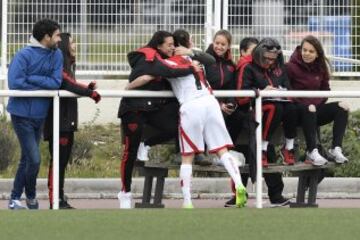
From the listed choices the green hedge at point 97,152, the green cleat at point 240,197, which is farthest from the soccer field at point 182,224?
the green hedge at point 97,152

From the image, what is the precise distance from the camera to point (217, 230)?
421 inches

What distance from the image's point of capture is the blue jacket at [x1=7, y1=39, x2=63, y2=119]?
1272 centimetres

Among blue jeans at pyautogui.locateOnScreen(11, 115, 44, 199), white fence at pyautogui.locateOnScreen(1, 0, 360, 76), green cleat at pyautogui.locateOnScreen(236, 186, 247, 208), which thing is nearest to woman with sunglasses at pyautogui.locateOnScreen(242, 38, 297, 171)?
green cleat at pyautogui.locateOnScreen(236, 186, 247, 208)

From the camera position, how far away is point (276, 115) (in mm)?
13203

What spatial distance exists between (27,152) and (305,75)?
2905 millimetres

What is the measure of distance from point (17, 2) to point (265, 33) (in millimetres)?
3736

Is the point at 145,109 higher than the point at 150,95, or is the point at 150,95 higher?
the point at 150,95

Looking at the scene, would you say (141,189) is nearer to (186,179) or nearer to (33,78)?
(186,179)

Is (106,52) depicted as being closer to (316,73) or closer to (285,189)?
(285,189)

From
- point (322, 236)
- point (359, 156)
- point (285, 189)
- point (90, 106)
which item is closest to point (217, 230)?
point (322, 236)

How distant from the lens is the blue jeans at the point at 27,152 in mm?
12844

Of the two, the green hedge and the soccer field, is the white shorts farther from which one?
the green hedge

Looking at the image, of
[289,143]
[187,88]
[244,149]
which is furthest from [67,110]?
[289,143]

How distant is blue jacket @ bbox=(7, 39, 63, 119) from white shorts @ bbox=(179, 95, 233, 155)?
Answer: 1260mm
